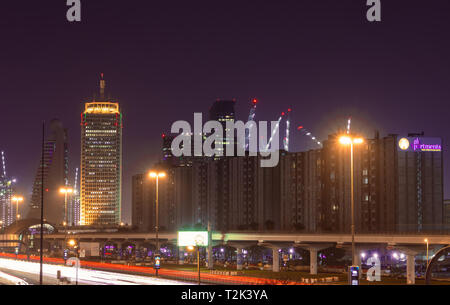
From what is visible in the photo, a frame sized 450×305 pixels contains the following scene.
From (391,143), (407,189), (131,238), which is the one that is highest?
(391,143)

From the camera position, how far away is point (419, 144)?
609ft

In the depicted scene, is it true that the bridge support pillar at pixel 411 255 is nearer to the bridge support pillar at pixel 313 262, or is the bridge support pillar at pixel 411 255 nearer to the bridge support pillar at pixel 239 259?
the bridge support pillar at pixel 313 262

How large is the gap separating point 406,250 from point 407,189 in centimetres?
8310

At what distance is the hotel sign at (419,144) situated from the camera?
185 meters

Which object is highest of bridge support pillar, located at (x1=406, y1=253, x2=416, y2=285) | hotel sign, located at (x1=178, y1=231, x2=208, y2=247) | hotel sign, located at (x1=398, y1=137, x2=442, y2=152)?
hotel sign, located at (x1=398, y1=137, x2=442, y2=152)

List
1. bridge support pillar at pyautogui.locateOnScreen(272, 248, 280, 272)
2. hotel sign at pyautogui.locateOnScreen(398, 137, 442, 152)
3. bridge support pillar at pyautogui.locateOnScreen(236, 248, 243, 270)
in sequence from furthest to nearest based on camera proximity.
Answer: hotel sign at pyautogui.locateOnScreen(398, 137, 442, 152)
bridge support pillar at pyautogui.locateOnScreen(236, 248, 243, 270)
bridge support pillar at pyautogui.locateOnScreen(272, 248, 280, 272)

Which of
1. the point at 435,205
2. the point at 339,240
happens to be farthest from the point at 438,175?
the point at 339,240

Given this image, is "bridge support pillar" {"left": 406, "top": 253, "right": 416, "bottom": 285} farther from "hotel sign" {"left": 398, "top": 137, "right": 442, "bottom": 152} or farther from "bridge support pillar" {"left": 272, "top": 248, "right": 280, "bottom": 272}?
"hotel sign" {"left": 398, "top": 137, "right": 442, "bottom": 152}

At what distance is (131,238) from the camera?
18950cm

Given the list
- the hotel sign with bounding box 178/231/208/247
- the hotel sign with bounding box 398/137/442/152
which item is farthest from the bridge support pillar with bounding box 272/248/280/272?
the hotel sign with bounding box 398/137/442/152

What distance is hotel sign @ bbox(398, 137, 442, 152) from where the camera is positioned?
18524 centimetres

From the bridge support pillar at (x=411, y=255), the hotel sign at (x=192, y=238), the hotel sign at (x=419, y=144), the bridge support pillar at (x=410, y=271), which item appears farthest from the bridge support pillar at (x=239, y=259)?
the hotel sign at (x=419, y=144)
